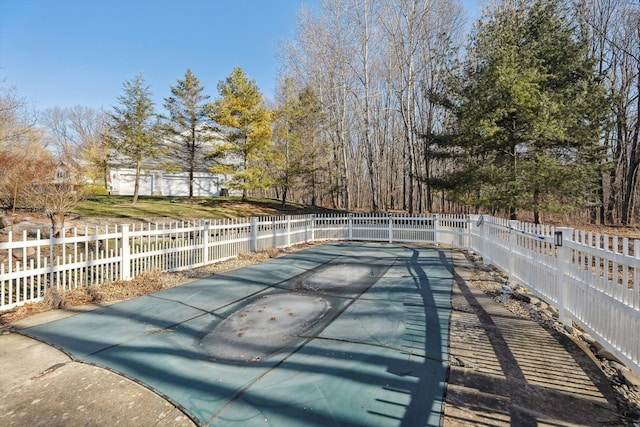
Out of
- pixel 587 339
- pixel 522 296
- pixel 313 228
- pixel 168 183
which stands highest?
pixel 168 183

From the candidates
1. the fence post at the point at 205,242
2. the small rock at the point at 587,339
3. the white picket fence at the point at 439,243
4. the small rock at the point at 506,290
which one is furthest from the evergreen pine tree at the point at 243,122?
the small rock at the point at 587,339

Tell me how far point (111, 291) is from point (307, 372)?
3.98 meters

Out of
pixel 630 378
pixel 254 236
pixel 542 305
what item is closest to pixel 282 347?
pixel 630 378

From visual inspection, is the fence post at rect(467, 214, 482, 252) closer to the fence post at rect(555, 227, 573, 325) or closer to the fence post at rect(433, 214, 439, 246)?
the fence post at rect(433, 214, 439, 246)

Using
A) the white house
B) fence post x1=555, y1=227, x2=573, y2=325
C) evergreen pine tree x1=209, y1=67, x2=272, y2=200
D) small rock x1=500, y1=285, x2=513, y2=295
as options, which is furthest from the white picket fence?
the white house

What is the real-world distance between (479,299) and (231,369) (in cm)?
387

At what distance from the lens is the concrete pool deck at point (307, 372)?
2.21m

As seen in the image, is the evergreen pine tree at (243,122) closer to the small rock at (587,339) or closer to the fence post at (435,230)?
the fence post at (435,230)

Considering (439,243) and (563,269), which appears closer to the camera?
(563,269)

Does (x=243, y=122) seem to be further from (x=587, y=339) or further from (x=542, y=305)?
(x=587, y=339)

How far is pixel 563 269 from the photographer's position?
3957mm

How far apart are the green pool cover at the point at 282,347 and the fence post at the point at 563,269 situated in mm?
1359

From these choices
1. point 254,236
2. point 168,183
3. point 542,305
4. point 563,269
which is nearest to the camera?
point 563,269

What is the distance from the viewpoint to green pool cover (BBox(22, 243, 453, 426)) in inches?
89.9
